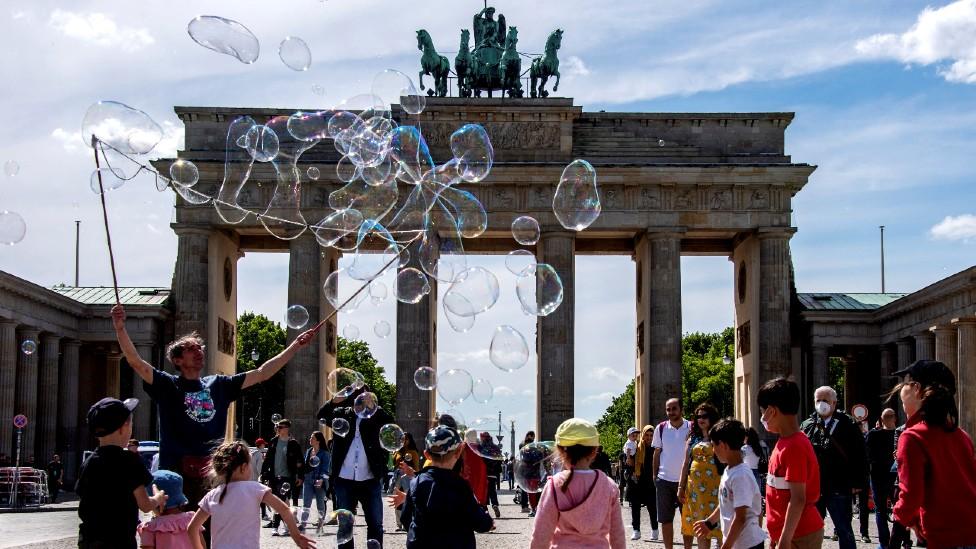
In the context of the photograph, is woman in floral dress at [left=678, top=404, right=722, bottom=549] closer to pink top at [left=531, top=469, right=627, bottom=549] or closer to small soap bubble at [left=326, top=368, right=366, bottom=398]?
small soap bubble at [left=326, top=368, right=366, bottom=398]

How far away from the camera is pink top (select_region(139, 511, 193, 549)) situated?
10539 millimetres

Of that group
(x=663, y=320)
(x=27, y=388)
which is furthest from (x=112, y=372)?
(x=663, y=320)

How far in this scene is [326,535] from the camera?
25.6m

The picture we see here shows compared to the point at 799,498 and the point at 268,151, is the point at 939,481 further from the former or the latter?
the point at 268,151

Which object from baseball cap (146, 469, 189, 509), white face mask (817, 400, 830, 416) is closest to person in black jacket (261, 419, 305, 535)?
white face mask (817, 400, 830, 416)

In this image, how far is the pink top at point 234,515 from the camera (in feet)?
34.1

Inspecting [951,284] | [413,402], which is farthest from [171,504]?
[413,402]

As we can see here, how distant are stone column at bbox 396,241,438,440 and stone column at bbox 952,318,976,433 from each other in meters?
21.9

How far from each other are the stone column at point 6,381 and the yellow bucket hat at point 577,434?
1833 inches

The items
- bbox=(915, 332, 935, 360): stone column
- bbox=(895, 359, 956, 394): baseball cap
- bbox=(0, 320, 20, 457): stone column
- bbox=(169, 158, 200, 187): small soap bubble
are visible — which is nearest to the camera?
bbox=(895, 359, 956, 394): baseball cap

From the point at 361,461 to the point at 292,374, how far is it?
46034 millimetres

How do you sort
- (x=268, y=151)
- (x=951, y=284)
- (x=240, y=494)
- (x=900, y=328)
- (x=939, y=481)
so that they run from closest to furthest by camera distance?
(x=939, y=481), (x=240, y=494), (x=268, y=151), (x=951, y=284), (x=900, y=328)

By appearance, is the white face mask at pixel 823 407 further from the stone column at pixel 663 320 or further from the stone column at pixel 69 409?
the stone column at pixel 69 409

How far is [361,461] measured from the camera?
53.3 ft
